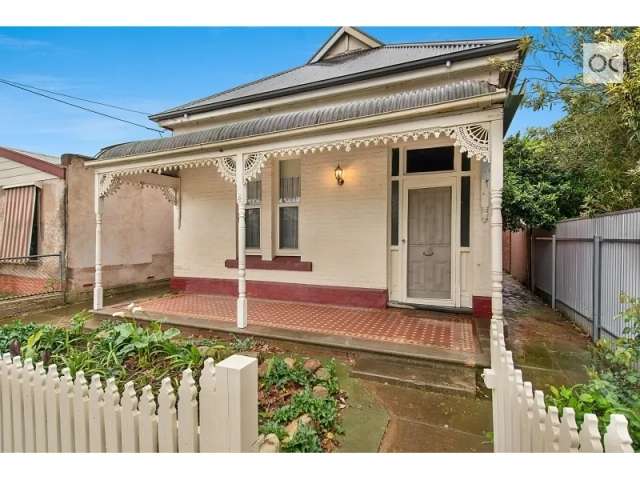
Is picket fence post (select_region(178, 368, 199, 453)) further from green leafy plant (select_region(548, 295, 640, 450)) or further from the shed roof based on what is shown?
the shed roof

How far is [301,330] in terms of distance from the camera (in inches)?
190

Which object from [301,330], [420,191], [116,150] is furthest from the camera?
[116,150]

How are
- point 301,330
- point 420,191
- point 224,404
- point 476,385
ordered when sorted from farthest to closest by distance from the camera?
point 420,191 < point 301,330 < point 476,385 < point 224,404

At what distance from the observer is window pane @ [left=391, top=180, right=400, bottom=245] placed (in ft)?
20.2

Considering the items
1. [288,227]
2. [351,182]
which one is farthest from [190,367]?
[351,182]

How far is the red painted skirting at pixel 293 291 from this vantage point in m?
6.21

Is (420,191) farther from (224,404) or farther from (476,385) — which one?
(224,404)

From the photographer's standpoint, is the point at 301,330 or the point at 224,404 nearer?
the point at 224,404

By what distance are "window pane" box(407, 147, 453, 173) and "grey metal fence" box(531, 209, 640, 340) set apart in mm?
2361

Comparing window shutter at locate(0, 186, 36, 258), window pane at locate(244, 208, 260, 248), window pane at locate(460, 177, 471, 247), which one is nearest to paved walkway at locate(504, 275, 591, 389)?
window pane at locate(460, 177, 471, 247)

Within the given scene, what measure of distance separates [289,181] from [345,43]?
5023 millimetres
